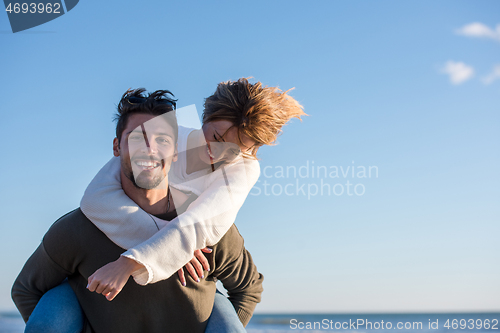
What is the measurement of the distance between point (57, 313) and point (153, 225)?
1.96ft

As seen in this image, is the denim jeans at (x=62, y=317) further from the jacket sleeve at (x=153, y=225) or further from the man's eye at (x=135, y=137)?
the man's eye at (x=135, y=137)

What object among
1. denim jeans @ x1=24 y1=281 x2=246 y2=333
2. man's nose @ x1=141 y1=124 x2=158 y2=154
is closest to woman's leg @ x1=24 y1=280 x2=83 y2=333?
denim jeans @ x1=24 y1=281 x2=246 y2=333

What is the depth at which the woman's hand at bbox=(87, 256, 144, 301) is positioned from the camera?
5.58 feet

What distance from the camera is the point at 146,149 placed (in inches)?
87.2

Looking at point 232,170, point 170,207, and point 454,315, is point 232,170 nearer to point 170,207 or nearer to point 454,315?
point 170,207

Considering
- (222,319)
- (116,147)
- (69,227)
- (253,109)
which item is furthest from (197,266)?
(253,109)

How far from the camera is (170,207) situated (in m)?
2.29

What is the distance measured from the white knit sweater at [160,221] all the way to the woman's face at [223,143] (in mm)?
207

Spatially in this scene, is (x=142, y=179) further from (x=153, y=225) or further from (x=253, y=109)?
(x=253, y=109)

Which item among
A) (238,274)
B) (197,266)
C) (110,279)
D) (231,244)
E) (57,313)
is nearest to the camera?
(110,279)

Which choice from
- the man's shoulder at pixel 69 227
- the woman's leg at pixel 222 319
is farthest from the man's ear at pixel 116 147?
the woman's leg at pixel 222 319

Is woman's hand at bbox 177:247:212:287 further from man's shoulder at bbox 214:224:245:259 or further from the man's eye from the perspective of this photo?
the man's eye

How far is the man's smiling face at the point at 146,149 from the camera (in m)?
2.19

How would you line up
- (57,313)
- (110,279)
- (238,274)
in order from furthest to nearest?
1. (238,274)
2. (57,313)
3. (110,279)
